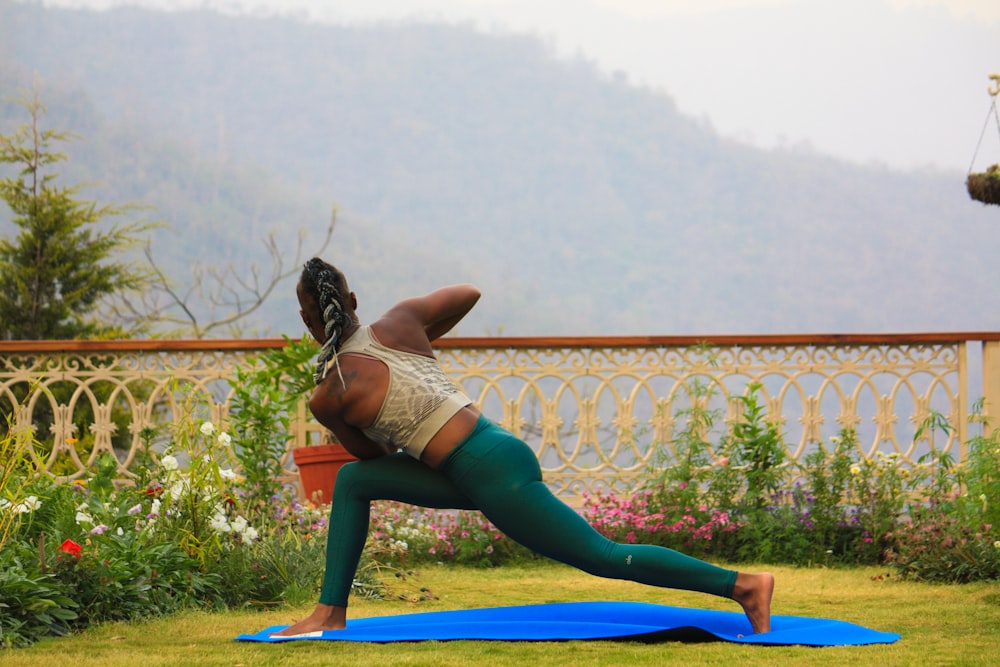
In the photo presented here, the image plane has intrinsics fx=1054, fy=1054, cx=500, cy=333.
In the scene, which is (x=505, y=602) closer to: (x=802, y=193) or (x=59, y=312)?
(x=59, y=312)

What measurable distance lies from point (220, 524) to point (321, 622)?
1013 mm

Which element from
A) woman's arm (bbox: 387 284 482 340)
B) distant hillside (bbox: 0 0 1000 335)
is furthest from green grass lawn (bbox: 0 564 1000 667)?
distant hillside (bbox: 0 0 1000 335)

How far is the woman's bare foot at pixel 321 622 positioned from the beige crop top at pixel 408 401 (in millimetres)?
604

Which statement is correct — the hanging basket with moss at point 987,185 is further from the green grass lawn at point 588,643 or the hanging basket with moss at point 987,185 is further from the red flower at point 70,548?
the red flower at point 70,548

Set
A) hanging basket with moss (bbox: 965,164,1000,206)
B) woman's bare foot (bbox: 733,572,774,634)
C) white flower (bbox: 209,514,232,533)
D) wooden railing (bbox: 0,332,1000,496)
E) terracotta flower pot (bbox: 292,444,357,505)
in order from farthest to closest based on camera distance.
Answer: wooden railing (bbox: 0,332,1000,496)
hanging basket with moss (bbox: 965,164,1000,206)
terracotta flower pot (bbox: 292,444,357,505)
white flower (bbox: 209,514,232,533)
woman's bare foot (bbox: 733,572,774,634)

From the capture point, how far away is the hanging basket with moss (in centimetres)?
624

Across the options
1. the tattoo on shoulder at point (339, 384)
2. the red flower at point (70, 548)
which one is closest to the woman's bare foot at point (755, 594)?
the tattoo on shoulder at point (339, 384)

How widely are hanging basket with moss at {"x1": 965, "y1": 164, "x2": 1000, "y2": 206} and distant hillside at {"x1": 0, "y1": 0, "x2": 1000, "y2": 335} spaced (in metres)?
21.0

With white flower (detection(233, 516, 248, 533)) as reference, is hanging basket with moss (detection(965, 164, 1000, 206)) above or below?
above

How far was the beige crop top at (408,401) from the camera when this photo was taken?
332cm

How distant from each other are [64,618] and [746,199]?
2932cm

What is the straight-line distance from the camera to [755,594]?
3395mm

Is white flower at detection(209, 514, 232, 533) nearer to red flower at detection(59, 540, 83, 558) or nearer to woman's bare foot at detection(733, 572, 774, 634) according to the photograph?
red flower at detection(59, 540, 83, 558)

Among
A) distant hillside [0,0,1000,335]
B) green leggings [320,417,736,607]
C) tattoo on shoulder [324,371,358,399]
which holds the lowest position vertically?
green leggings [320,417,736,607]
